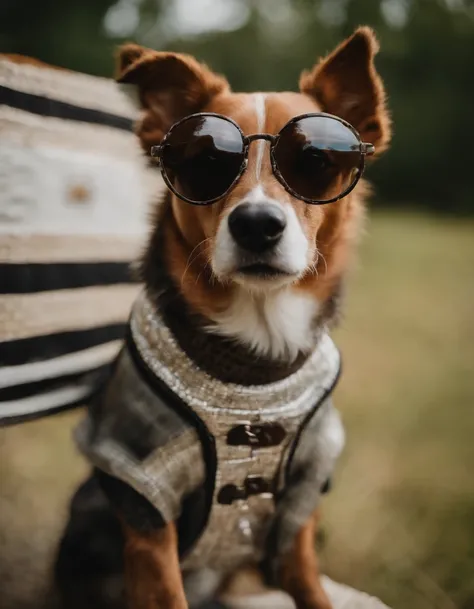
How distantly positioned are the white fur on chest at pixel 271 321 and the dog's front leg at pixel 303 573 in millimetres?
399

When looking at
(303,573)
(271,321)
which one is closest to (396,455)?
(303,573)

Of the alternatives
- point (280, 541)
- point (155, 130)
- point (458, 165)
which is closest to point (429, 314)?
point (458, 165)


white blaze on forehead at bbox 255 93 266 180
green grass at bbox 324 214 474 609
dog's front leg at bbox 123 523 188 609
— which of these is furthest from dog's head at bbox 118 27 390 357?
dog's front leg at bbox 123 523 188 609

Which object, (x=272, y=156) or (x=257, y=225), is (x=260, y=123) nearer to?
(x=272, y=156)

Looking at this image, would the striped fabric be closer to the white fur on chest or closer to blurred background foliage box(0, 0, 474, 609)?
blurred background foliage box(0, 0, 474, 609)

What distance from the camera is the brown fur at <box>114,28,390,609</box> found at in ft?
3.61

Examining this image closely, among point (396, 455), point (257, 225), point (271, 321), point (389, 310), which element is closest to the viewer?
point (257, 225)

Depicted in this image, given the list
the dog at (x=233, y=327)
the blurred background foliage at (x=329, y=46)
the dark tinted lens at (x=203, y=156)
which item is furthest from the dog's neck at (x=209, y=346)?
the blurred background foliage at (x=329, y=46)

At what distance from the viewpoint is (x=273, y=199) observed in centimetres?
102

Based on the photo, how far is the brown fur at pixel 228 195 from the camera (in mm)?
1102

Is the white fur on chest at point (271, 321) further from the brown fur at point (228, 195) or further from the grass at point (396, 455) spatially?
the grass at point (396, 455)

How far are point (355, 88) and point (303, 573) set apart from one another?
0.97 metres

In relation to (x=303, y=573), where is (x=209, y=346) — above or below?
above

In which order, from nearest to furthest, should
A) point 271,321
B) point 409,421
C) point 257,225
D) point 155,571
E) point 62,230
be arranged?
point 257,225 < point 155,571 < point 271,321 < point 62,230 < point 409,421
